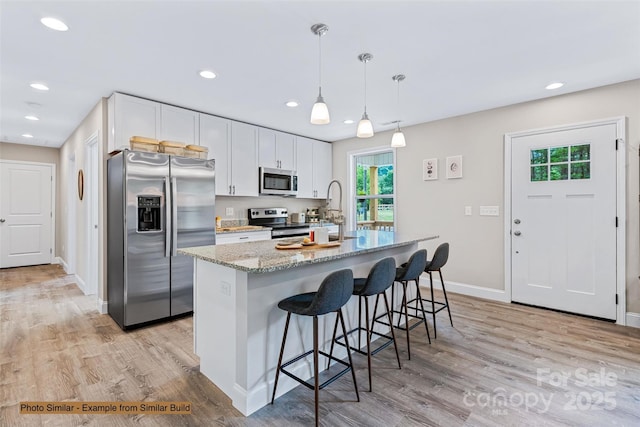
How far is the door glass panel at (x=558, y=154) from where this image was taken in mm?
3555

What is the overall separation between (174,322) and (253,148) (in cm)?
259

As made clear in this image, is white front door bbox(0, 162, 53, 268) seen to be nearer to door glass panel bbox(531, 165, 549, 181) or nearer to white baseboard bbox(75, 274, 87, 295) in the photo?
white baseboard bbox(75, 274, 87, 295)

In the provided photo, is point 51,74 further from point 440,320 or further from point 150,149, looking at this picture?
point 440,320

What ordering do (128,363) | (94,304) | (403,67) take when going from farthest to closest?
(94,304), (403,67), (128,363)

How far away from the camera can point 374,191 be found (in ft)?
18.4

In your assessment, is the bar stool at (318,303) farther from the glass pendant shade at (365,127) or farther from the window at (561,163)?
the window at (561,163)

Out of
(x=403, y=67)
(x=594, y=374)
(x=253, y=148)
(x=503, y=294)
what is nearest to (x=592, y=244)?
(x=503, y=294)

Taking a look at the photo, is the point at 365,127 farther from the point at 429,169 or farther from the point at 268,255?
the point at 429,169

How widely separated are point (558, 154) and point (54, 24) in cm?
481

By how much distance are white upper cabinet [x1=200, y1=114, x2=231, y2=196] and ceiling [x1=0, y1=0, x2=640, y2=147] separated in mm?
305

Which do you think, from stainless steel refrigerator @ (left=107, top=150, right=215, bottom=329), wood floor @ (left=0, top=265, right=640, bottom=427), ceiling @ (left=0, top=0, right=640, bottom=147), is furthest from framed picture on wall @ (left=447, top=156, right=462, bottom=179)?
stainless steel refrigerator @ (left=107, top=150, right=215, bottom=329)

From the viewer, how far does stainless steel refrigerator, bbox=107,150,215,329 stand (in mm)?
3148

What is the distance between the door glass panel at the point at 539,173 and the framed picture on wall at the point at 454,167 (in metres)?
0.84

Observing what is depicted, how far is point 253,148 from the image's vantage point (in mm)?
4734
